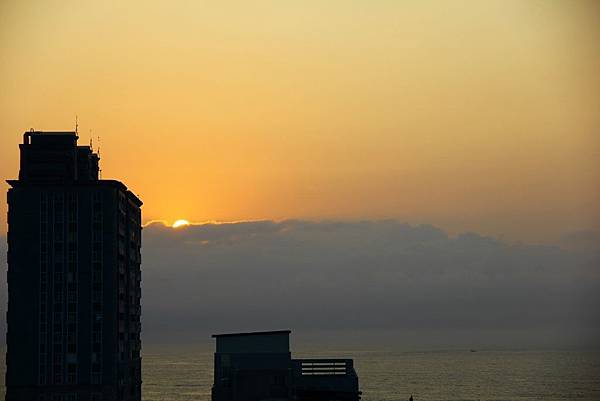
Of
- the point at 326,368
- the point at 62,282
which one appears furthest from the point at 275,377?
the point at 62,282

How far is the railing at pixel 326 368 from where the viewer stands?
433 feet

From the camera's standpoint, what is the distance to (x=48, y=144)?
17675 cm

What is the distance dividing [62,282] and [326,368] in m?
57.6

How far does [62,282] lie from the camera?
564ft

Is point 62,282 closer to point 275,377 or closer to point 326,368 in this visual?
point 275,377

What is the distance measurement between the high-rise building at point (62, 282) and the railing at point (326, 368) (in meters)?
49.5

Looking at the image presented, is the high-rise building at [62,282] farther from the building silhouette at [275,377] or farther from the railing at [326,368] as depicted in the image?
the railing at [326,368]

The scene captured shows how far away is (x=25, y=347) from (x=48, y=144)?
112 feet

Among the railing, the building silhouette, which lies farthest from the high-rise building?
the railing

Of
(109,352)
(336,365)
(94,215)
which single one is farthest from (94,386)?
(336,365)

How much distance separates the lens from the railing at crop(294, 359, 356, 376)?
13188cm

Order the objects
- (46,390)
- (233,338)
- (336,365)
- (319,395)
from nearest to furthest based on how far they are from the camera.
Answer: (319,395)
(336,365)
(233,338)
(46,390)

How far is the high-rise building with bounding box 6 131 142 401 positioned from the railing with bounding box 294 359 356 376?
1951 inches

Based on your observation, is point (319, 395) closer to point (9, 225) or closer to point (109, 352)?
point (109, 352)
